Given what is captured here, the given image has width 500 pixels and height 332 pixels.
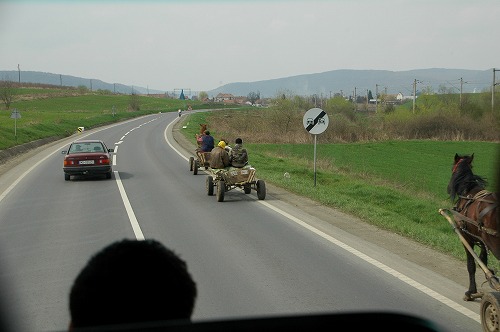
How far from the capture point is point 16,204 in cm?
1639

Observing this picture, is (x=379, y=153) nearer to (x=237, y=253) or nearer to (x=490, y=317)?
(x=237, y=253)

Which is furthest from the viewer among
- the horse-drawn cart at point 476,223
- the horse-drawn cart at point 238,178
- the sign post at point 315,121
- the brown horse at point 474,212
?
the sign post at point 315,121

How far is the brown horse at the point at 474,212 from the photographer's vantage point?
7.23 m

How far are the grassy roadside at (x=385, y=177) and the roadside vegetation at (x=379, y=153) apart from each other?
0.03m

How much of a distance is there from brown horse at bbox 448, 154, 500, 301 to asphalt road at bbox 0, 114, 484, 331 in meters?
0.51

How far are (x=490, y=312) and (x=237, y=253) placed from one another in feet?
15.3

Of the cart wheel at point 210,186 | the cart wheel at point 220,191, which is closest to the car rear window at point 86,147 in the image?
the cart wheel at point 210,186

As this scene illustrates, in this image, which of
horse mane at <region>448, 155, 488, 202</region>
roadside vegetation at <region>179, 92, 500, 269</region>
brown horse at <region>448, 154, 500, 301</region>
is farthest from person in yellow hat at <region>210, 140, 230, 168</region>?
horse mane at <region>448, 155, 488, 202</region>

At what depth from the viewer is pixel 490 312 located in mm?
6359

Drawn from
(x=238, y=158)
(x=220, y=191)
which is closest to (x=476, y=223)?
(x=220, y=191)

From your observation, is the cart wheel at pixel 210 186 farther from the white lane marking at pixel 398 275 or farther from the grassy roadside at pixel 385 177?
the white lane marking at pixel 398 275

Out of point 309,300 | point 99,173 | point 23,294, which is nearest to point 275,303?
point 309,300

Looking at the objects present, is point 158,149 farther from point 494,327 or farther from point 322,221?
point 494,327

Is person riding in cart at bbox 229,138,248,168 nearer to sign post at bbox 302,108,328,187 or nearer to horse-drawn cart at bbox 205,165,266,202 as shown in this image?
horse-drawn cart at bbox 205,165,266,202
